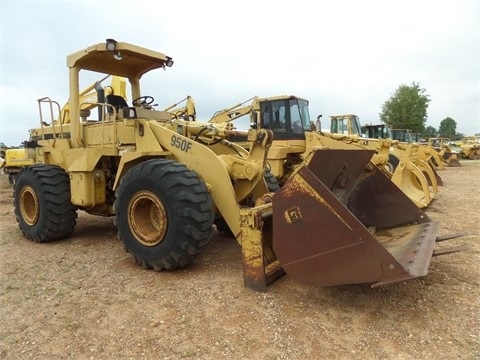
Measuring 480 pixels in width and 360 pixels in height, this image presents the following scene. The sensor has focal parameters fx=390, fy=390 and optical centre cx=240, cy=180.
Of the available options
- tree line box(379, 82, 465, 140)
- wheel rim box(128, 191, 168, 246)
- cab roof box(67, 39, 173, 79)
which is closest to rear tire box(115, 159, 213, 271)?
wheel rim box(128, 191, 168, 246)

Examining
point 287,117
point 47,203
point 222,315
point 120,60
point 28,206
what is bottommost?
point 222,315

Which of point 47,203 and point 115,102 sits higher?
point 115,102

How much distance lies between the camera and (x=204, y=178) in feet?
13.0

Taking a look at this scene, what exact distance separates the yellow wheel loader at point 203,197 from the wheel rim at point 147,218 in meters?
0.01

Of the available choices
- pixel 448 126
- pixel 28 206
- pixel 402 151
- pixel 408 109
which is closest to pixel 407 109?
pixel 408 109

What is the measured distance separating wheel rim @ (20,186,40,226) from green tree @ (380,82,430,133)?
42.2 meters

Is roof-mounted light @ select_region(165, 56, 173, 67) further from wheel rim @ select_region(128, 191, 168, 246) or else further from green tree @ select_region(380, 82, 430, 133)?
green tree @ select_region(380, 82, 430, 133)

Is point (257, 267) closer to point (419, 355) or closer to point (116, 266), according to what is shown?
point (419, 355)

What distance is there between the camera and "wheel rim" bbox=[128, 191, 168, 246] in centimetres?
379

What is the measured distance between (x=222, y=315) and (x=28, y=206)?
13.3 feet

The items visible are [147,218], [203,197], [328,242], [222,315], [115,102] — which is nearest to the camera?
[328,242]

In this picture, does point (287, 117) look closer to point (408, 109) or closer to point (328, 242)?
point (328, 242)

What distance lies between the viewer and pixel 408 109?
42562 mm

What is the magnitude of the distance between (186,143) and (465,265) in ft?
10.1
